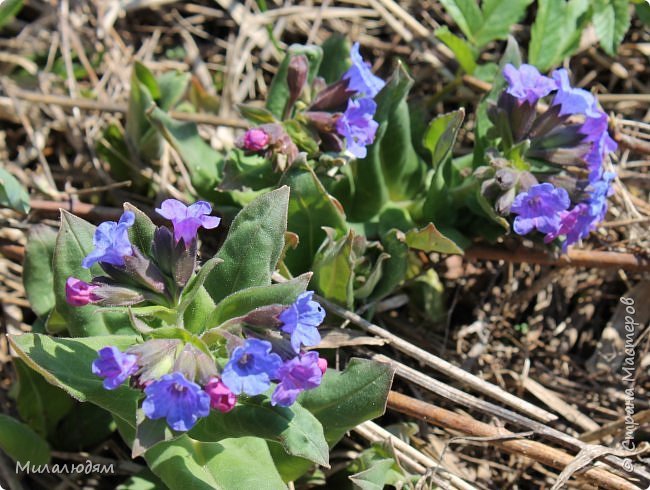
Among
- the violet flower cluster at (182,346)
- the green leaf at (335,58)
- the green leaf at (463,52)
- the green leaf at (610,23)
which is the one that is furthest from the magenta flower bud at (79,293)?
the green leaf at (610,23)

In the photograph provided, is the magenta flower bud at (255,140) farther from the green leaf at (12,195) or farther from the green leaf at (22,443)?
the green leaf at (22,443)

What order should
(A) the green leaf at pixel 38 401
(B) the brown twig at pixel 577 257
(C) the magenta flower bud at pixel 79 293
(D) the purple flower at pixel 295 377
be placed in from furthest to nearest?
(B) the brown twig at pixel 577 257
(A) the green leaf at pixel 38 401
(C) the magenta flower bud at pixel 79 293
(D) the purple flower at pixel 295 377

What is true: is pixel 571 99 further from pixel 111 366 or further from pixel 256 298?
pixel 111 366

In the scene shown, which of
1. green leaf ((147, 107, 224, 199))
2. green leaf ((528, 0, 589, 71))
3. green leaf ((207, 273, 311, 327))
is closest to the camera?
green leaf ((207, 273, 311, 327))

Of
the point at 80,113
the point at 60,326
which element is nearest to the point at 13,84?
the point at 80,113

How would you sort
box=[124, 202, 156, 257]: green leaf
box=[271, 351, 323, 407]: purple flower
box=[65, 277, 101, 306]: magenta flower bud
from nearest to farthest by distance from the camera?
1. box=[271, 351, 323, 407]: purple flower
2. box=[65, 277, 101, 306]: magenta flower bud
3. box=[124, 202, 156, 257]: green leaf

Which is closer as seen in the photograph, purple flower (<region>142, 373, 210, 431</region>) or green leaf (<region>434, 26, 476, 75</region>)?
purple flower (<region>142, 373, 210, 431</region>)

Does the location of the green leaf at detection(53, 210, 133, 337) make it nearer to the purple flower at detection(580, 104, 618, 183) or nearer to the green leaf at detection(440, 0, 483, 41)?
the purple flower at detection(580, 104, 618, 183)

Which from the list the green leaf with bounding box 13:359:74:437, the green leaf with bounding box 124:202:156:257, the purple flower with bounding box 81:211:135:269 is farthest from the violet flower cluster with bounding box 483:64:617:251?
the green leaf with bounding box 13:359:74:437
